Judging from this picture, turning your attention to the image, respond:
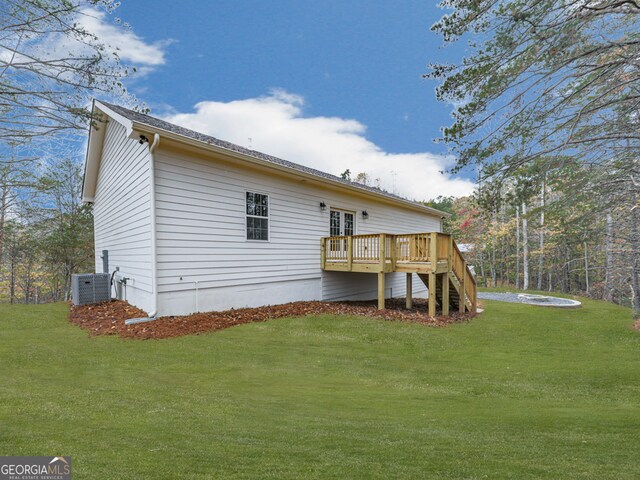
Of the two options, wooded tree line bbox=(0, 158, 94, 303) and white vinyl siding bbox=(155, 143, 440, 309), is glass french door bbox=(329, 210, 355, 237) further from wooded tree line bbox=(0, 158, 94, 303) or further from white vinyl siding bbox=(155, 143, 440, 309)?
wooded tree line bbox=(0, 158, 94, 303)

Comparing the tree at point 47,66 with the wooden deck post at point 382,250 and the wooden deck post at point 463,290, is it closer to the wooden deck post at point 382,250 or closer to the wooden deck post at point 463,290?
the wooden deck post at point 382,250

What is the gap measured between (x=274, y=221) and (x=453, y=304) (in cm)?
650

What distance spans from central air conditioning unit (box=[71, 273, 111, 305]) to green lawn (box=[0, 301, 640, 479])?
2.32m

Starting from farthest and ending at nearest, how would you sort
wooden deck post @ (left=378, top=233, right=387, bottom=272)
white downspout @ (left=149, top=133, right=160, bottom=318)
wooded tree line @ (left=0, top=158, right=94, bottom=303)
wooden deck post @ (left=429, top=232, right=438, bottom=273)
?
wooded tree line @ (left=0, top=158, right=94, bottom=303) → wooden deck post @ (left=378, top=233, right=387, bottom=272) → wooden deck post @ (left=429, top=232, right=438, bottom=273) → white downspout @ (left=149, top=133, right=160, bottom=318)

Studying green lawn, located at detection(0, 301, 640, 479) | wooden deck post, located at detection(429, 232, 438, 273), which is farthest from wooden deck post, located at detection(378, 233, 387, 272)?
green lawn, located at detection(0, 301, 640, 479)

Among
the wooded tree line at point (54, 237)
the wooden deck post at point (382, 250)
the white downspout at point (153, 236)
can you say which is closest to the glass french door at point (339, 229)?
the wooden deck post at point (382, 250)

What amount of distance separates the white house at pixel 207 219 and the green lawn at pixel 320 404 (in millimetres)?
1663

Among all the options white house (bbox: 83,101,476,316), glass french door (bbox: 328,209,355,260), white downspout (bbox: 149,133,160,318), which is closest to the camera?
white downspout (bbox: 149,133,160,318)

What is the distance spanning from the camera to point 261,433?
277cm

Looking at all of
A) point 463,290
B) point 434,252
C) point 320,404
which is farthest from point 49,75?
point 463,290

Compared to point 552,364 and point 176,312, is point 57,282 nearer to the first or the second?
point 176,312

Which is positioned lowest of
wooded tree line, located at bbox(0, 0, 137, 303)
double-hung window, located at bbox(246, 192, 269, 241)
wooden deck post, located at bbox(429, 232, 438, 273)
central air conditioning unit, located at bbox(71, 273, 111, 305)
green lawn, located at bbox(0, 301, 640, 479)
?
green lawn, located at bbox(0, 301, 640, 479)

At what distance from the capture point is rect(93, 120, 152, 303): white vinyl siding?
7.70m

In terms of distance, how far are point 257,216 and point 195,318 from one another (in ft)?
10.6
